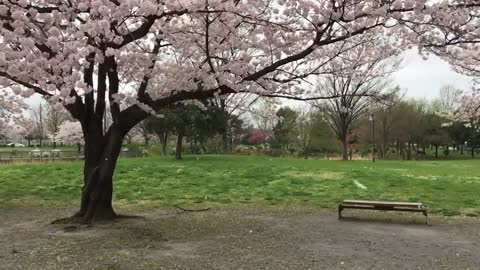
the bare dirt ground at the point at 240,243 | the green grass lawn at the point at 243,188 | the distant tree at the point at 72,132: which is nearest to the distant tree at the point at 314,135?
the distant tree at the point at 72,132

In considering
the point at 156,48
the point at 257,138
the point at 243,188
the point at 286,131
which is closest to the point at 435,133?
the point at 286,131

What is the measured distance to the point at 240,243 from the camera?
7.09 m

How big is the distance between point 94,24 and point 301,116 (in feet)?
139

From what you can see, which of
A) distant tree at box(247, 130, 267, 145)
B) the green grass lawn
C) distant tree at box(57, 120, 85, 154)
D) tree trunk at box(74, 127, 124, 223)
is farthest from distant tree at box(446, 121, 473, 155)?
tree trunk at box(74, 127, 124, 223)

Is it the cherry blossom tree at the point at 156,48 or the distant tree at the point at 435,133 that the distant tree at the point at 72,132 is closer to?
the distant tree at the point at 435,133

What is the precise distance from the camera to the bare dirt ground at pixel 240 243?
5945 millimetres

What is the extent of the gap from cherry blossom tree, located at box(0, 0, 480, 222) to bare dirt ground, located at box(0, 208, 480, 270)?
1.31 metres

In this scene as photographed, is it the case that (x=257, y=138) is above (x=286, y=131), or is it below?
below

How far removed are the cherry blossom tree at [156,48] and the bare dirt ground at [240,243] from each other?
131 centimetres

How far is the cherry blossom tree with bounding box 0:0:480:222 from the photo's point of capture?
642 centimetres

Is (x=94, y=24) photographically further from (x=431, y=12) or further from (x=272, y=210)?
(x=272, y=210)

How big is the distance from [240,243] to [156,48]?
3.89 m

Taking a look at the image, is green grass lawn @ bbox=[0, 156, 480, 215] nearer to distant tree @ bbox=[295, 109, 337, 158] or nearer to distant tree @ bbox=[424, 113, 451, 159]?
distant tree @ bbox=[295, 109, 337, 158]

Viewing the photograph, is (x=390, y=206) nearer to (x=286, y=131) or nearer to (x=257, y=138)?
(x=286, y=131)
